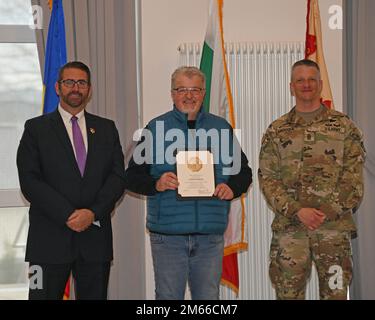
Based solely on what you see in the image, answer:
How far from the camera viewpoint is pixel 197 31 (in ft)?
13.1

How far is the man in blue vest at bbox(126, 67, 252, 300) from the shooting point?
2760 mm

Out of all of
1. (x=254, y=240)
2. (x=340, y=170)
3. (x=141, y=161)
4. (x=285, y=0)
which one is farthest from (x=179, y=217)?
(x=285, y=0)

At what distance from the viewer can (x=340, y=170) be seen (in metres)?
2.88

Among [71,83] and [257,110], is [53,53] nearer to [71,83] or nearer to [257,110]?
[71,83]

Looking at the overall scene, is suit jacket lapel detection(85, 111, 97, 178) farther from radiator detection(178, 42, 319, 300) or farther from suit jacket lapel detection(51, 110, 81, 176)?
radiator detection(178, 42, 319, 300)

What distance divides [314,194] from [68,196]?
130 cm

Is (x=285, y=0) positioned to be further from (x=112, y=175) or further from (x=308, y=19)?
(x=112, y=175)

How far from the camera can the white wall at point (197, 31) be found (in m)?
3.96

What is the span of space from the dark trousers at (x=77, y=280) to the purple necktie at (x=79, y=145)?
49cm

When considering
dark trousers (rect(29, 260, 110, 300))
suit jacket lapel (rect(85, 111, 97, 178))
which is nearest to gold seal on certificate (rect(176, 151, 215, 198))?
suit jacket lapel (rect(85, 111, 97, 178))

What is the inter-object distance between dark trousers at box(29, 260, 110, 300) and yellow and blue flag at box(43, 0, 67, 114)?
48.5 inches
